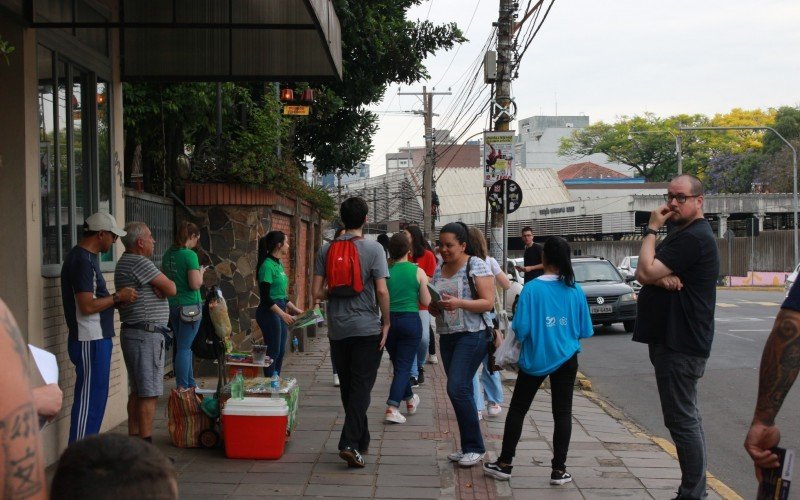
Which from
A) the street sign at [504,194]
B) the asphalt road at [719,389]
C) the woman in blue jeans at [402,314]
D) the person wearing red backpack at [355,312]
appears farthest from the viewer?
the street sign at [504,194]

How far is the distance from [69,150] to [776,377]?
5.99 metres

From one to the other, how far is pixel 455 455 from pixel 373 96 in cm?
1131

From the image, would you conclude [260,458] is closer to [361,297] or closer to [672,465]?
[361,297]

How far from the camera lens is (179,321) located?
866cm

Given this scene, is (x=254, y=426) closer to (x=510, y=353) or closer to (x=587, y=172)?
(x=510, y=353)

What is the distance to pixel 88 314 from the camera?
21.0 feet

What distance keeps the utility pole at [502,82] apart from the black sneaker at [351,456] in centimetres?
854

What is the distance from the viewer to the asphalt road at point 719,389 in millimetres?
8078

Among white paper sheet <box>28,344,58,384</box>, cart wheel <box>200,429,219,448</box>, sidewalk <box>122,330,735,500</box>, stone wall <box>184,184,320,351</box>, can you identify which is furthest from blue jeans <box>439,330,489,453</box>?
stone wall <box>184,184,320,351</box>

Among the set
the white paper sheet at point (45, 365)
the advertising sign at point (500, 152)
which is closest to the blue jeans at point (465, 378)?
Result: the white paper sheet at point (45, 365)

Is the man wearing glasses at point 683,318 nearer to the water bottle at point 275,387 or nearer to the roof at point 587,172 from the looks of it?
the water bottle at point 275,387

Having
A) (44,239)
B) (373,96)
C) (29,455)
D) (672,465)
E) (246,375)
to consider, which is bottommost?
(672,465)

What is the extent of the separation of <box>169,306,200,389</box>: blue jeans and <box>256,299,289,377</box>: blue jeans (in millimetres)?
1026

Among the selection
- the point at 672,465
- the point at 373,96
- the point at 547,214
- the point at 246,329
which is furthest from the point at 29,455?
the point at 547,214
